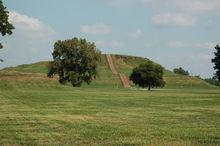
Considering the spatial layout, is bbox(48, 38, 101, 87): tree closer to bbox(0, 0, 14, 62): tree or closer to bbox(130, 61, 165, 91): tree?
bbox(130, 61, 165, 91): tree

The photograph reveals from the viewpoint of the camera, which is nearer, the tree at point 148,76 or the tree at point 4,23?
the tree at point 4,23

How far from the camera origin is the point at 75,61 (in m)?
135

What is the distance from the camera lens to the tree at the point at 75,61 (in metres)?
133

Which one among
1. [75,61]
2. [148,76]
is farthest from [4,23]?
[148,76]

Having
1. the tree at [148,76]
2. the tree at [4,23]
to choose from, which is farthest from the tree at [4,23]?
the tree at [148,76]

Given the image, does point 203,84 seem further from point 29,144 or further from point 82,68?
point 29,144

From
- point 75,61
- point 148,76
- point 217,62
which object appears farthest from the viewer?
point 148,76

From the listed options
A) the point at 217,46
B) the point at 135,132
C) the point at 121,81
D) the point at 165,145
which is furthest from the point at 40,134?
the point at 121,81

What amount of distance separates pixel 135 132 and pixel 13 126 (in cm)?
619

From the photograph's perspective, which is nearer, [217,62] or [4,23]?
[4,23]

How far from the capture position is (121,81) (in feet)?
605

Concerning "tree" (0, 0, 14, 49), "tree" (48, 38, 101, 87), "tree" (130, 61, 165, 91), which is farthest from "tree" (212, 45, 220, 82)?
"tree" (0, 0, 14, 49)

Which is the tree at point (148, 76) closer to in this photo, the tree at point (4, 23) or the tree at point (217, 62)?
the tree at point (217, 62)

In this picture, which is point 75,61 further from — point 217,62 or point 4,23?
point 4,23
